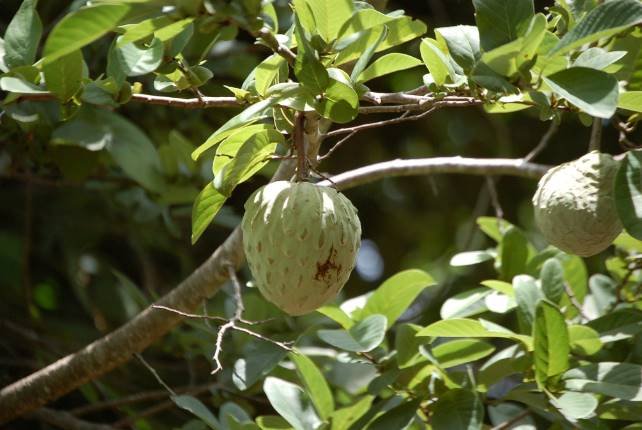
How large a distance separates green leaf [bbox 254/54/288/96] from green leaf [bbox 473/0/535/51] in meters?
0.25

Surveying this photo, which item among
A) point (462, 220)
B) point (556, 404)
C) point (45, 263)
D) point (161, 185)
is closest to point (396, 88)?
point (462, 220)

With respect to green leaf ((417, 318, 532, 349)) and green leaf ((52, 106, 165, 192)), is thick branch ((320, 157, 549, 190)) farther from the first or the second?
green leaf ((52, 106, 165, 192))

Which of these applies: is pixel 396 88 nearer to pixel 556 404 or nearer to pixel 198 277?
pixel 198 277

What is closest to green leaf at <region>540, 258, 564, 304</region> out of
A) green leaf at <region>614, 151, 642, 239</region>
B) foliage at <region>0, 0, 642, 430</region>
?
foliage at <region>0, 0, 642, 430</region>

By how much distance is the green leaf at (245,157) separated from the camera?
1.13m

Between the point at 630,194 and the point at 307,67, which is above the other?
the point at 307,67

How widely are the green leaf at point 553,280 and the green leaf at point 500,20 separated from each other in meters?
0.58

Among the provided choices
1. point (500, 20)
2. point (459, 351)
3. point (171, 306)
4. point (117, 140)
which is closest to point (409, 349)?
point (459, 351)

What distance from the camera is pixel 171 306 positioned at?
1619mm

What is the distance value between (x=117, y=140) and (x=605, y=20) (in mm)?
1255

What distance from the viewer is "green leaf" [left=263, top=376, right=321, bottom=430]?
146 centimetres

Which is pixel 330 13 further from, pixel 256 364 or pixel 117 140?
pixel 117 140

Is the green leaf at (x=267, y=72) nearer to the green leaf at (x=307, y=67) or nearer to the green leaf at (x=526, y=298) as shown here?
the green leaf at (x=307, y=67)

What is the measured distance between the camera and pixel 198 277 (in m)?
1.60
